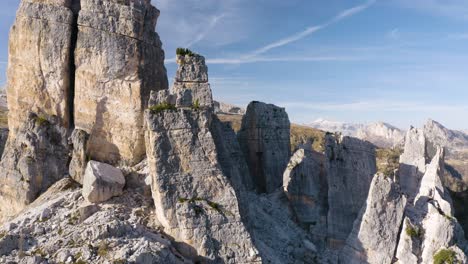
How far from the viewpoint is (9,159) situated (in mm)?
26750

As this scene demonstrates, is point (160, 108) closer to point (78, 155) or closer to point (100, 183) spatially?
point (100, 183)

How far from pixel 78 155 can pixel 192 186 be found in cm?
894

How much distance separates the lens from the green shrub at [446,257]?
25609 mm

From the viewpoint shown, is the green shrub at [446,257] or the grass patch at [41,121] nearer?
the green shrub at [446,257]

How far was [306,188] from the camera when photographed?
3253cm

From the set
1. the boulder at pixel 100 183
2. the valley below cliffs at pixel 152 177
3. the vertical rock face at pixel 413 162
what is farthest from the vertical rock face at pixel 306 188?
the boulder at pixel 100 183

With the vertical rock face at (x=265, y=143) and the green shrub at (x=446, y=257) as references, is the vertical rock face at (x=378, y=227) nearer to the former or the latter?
the green shrub at (x=446, y=257)

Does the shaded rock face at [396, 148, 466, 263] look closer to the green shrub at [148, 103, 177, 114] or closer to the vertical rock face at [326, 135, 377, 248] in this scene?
the vertical rock face at [326, 135, 377, 248]

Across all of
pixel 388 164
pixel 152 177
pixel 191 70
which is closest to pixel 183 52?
pixel 191 70

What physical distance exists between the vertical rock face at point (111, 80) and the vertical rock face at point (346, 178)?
48.8ft

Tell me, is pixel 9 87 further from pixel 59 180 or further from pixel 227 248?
pixel 227 248

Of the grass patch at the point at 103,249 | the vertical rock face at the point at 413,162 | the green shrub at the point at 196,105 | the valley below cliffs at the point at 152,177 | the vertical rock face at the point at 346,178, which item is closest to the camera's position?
the grass patch at the point at 103,249

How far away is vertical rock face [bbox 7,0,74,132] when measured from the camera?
89.6 ft

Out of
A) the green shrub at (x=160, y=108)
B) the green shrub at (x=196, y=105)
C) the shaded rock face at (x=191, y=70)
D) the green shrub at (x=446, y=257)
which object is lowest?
the green shrub at (x=446, y=257)
